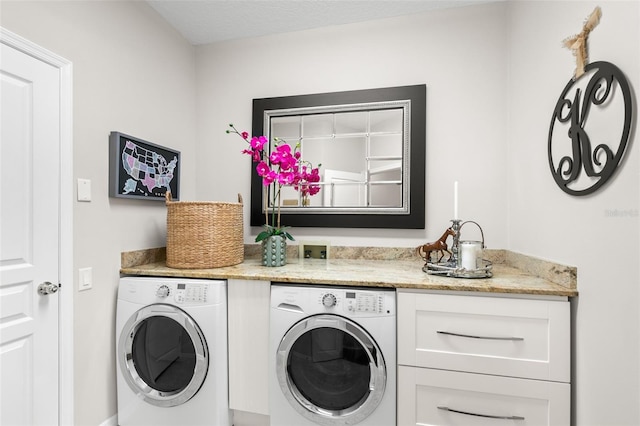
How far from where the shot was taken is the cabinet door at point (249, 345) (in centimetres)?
164

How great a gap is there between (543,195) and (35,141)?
91.7 inches

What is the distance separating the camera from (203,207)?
1806mm

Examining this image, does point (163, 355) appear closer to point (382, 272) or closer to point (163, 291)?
point (163, 291)

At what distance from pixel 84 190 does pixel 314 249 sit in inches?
53.6

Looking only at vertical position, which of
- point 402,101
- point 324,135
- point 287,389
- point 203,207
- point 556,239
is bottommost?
point 287,389

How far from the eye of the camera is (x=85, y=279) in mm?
1578

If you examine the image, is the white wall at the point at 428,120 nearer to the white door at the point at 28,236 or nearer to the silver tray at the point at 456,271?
the white door at the point at 28,236

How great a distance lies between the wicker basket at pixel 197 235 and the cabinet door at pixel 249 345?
0.81ft

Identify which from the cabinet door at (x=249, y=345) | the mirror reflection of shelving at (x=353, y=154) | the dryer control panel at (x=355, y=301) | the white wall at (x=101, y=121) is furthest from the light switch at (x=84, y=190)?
the dryer control panel at (x=355, y=301)

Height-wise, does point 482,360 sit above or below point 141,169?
below

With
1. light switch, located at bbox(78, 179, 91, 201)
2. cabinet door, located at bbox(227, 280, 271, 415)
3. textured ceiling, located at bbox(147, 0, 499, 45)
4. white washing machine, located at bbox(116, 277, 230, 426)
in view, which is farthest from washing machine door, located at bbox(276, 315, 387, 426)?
textured ceiling, located at bbox(147, 0, 499, 45)

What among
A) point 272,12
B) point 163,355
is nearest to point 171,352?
point 163,355

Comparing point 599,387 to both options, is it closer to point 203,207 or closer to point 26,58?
point 203,207

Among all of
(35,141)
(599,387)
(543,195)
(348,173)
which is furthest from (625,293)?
(35,141)
